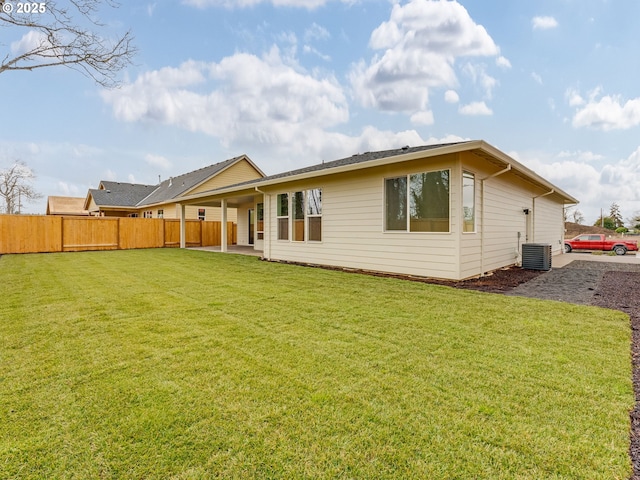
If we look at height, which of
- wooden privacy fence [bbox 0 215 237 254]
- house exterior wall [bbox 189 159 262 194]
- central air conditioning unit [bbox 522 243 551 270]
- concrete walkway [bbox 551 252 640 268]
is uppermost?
house exterior wall [bbox 189 159 262 194]

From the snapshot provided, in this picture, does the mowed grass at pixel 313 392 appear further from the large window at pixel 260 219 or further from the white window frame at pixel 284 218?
the large window at pixel 260 219

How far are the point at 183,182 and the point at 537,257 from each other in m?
23.0

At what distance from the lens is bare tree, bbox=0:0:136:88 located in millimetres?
6250

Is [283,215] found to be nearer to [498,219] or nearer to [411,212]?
[411,212]

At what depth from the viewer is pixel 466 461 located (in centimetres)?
164

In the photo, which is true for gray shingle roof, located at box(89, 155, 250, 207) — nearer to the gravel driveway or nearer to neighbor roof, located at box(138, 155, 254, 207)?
neighbor roof, located at box(138, 155, 254, 207)

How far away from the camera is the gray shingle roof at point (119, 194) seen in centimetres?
→ 2506

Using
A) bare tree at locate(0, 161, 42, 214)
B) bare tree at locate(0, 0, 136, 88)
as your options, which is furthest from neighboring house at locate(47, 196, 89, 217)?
bare tree at locate(0, 0, 136, 88)

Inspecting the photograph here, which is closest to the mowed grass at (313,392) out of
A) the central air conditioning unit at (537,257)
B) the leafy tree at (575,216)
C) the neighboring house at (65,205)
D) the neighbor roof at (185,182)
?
the central air conditioning unit at (537,257)

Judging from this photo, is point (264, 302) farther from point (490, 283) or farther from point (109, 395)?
point (490, 283)

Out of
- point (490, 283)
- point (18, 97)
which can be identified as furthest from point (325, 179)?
point (18, 97)

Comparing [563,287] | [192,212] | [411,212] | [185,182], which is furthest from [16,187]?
[563,287]

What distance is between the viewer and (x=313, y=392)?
89.9 inches

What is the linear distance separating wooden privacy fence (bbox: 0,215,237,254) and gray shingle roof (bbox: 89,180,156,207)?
32.6 feet
